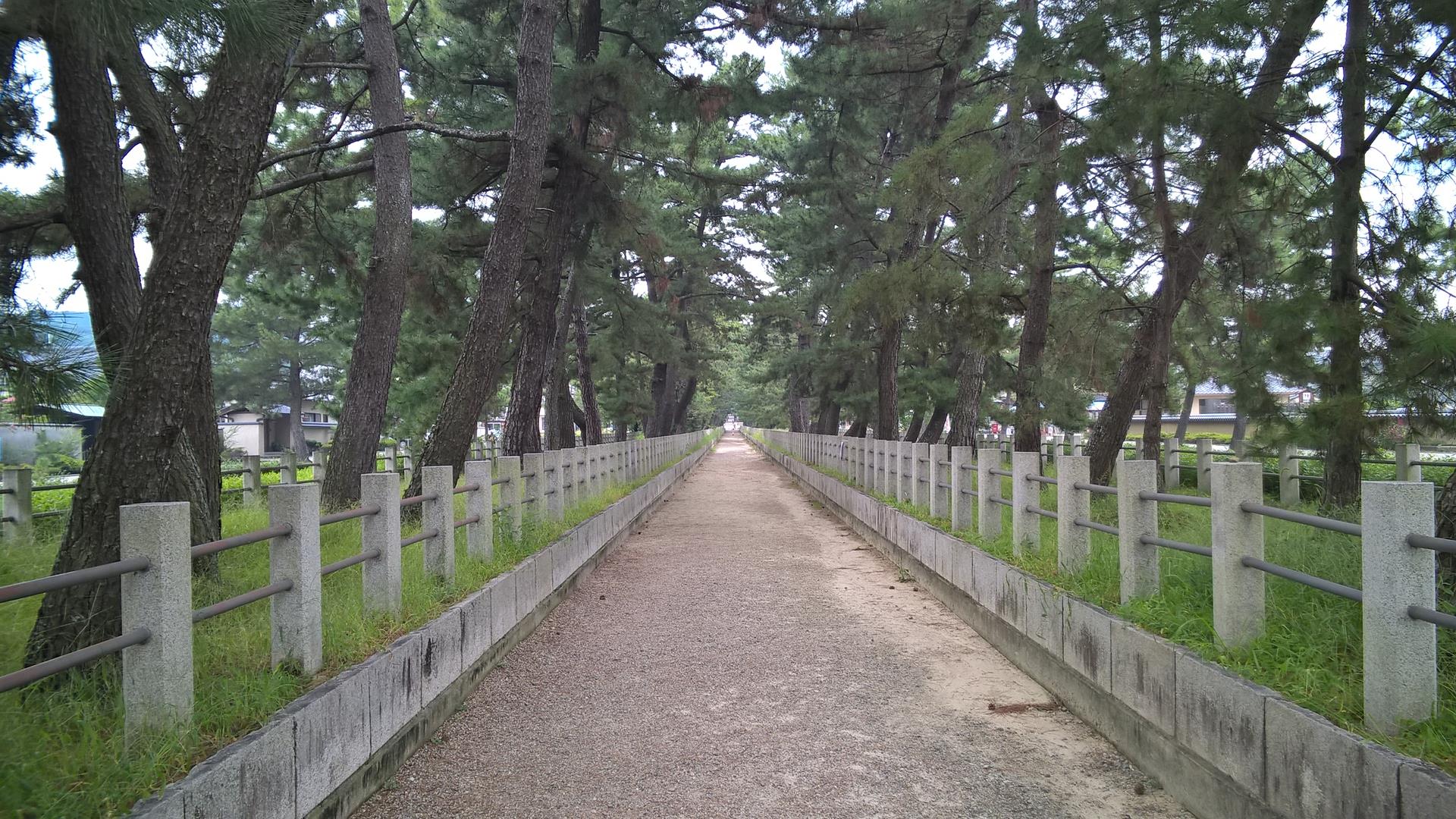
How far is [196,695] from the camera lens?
3547 mm

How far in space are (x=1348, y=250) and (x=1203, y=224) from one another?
1.32 metres

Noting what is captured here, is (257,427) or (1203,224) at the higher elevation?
(1203,224)

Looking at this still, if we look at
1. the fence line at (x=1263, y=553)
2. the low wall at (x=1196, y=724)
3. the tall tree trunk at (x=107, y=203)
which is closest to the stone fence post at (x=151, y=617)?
the tall tree trunk at (x=107, y=203)

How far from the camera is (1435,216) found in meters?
7.66

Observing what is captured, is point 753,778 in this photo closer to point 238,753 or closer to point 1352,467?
point 238,753

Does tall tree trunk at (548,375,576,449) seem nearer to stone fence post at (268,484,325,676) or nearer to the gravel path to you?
the gravel path

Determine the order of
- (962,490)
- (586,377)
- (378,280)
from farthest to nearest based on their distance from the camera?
1. (586,377)
2. (378,280)
3. (962,490)

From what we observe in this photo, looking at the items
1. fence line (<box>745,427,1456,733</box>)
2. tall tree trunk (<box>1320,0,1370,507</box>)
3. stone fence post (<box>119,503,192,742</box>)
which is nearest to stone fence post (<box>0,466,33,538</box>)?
stone fence post (<box>119,503,192,742</box>)

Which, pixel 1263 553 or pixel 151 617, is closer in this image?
pixel 151 617

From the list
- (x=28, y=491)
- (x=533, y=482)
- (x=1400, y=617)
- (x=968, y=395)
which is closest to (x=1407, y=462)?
(x=968, y=395)

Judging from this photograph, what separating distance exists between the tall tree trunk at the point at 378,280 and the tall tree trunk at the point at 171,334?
6.88 metres

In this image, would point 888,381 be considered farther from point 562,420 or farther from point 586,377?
point 586,377

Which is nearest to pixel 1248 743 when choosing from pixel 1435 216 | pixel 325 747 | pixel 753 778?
pixel 753 778

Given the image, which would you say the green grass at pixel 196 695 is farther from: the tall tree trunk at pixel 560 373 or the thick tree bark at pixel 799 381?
the thick tree bark at pixel 799 381
